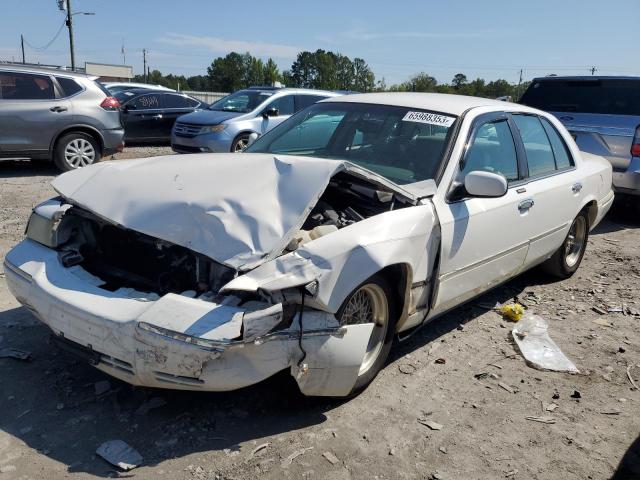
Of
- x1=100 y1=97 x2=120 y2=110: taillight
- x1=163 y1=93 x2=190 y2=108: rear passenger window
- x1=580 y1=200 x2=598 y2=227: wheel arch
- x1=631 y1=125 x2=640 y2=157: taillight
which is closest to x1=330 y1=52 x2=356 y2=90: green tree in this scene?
x1=163 y1=93 x2=190 y2=108: rear passenger window

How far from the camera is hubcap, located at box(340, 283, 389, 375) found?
3.09m

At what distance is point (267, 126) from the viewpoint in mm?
11109

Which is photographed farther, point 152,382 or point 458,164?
point 458,164

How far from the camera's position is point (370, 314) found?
3287 millimetres

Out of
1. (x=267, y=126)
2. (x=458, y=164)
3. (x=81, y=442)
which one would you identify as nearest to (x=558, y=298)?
(x=458, y=164)

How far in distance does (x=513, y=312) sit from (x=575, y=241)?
1.61 m

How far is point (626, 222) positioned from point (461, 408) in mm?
6468

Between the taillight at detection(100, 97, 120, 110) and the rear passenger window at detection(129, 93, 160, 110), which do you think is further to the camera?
the rear passenger window at detection(129, 93, 160, 110)

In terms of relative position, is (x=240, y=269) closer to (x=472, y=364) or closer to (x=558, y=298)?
(x=472, y=364)

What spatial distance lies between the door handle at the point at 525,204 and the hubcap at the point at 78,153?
741cm

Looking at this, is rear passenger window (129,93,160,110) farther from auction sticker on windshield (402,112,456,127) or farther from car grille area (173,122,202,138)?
auction sticker on windshield (402,112,456,127)

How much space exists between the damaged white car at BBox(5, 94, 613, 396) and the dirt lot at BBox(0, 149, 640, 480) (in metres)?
0.30

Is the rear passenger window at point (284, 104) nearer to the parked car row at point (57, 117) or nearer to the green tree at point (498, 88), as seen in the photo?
the parked car row at point (57, 117)

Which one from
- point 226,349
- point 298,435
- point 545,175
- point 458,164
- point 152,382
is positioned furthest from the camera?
point 545,175
